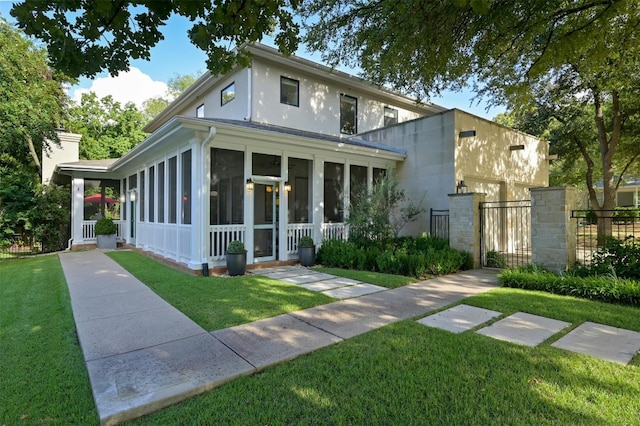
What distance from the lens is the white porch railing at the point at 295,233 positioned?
9.31 m

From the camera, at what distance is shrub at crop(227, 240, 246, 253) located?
25.2ft

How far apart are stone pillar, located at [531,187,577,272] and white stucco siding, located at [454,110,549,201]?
10.7ft

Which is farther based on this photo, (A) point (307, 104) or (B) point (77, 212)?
(B) point (77, 212)

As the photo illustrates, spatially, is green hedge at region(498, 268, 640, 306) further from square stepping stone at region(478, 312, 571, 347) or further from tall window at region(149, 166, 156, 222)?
tall window at region(149, 166, 156, 222)

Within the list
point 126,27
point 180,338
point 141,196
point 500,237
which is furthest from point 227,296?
point 500,237

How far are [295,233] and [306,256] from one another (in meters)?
0.79

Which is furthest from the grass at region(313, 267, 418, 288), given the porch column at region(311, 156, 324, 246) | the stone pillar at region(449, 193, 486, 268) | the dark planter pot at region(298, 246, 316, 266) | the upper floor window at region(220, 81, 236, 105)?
the upper floor window at region(220, 81, 236, 105)

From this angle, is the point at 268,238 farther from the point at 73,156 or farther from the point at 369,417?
the point at 73,156

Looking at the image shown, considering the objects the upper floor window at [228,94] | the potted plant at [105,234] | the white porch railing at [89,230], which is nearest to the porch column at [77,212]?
the white porch railing at [89,230]

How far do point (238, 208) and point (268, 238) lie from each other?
47.0 inches

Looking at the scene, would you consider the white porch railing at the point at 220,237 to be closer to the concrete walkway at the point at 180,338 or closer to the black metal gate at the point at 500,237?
the concrete walkway at the point at 180,338

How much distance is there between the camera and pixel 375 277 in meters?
7.37

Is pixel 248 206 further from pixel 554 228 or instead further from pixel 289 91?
pixel 554 228

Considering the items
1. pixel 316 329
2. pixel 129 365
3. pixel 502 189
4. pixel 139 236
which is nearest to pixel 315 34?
pixel 316 329
